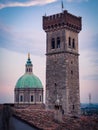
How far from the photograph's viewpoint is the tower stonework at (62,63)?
8.65 meters

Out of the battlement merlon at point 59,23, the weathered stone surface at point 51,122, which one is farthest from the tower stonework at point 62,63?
the weathered stone surface at point 51,122

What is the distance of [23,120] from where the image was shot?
4211 mm

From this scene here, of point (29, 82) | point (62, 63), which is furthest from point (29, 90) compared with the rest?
point (62, 63)

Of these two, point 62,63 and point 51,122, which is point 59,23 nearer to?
point 62,63

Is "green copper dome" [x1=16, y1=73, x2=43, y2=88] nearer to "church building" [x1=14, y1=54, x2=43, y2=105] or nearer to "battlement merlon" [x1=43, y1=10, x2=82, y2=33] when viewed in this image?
"church building" [x1=14, y1=54, x2=43, y2=105]

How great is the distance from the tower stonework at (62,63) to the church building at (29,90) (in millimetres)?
4137

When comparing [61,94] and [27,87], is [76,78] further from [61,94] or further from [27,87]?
[27,87]

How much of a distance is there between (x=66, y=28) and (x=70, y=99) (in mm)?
1633

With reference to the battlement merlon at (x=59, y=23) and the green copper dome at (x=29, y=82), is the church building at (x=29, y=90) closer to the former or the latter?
the green copper dome at (x=29, y=82)

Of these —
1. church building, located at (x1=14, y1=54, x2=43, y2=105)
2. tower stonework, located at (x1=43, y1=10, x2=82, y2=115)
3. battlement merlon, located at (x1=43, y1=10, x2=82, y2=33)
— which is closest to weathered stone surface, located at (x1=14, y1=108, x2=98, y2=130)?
tower stonework, located at (x1=43, y1=10, x2=82, y2=115)

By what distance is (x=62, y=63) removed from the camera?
350 inches

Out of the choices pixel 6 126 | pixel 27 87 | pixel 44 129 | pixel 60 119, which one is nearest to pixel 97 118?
pixel 60 119

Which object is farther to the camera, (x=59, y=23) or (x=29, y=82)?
(x=29, y=82)

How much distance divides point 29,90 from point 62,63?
→ 15.1 feet
